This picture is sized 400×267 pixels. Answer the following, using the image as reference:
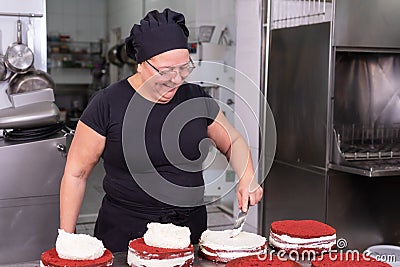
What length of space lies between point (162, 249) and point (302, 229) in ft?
1.56

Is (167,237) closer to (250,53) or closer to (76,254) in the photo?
(76,254)

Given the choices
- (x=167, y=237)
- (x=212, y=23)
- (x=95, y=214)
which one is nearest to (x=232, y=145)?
(x=167, y=237)

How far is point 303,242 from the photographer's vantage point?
1640 millimetres

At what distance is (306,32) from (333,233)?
173cm

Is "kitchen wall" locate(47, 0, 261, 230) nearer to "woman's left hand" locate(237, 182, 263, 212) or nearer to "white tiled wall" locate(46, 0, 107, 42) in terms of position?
"white tiled wall" locate(46, 0, 107, 42)

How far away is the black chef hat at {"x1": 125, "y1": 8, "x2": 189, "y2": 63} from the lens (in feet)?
5.42

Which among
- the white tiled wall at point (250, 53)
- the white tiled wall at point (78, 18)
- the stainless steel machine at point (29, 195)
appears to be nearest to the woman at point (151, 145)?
the stainless steel machine at point (29, 195)

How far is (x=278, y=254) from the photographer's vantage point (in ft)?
5.44

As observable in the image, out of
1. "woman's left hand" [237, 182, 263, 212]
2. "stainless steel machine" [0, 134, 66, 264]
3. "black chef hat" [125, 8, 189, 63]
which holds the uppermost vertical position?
"black chef hat" [125, 8, 189, 63]

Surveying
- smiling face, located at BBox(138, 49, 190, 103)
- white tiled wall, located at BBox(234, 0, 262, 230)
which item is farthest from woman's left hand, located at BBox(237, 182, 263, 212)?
white tiled wall, located at BBox(234, 0, 262, 230)

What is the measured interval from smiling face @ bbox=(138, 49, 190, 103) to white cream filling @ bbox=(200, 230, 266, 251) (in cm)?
47

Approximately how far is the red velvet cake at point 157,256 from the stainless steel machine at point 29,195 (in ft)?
4.70

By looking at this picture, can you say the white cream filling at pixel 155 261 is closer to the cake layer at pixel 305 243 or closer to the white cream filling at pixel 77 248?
the white cream filling at pixel 77 248

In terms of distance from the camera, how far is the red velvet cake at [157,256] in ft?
4.77
